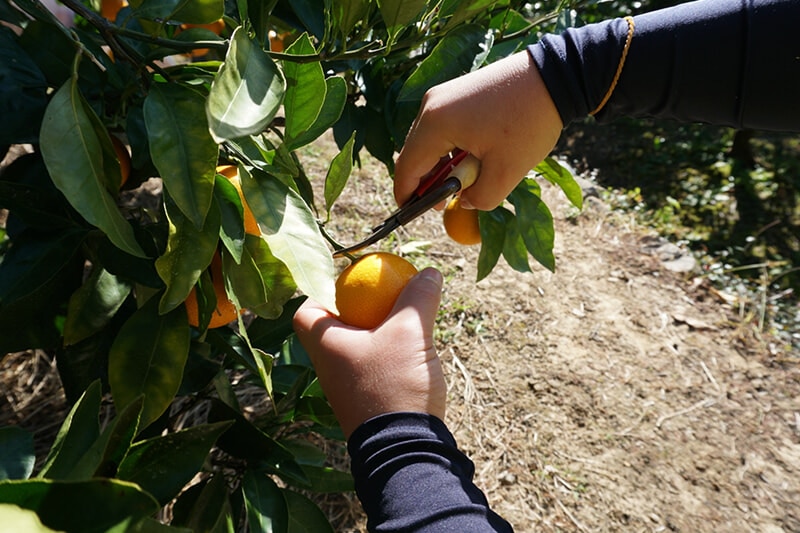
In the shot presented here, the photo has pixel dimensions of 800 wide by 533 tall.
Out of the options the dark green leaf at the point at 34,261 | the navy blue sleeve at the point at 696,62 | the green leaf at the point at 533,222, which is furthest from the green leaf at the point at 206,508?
the navy blue sleeve at the point at 696,62

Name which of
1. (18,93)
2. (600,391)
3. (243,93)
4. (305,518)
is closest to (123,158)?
(18,93)

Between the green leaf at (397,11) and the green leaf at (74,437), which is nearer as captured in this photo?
the green leaf at (74,437)

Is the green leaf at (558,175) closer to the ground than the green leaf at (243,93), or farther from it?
closer to the ground

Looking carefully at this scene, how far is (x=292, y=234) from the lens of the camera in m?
0.56

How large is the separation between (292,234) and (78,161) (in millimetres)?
185

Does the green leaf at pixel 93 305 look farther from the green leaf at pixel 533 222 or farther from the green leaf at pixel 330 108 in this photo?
the green leaf at pixel 533 222

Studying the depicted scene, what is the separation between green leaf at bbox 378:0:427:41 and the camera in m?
0.60

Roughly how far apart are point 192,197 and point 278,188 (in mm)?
93

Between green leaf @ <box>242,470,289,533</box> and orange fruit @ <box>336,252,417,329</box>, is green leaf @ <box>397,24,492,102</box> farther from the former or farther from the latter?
green leaf @ <box>242,470,289,533</box>

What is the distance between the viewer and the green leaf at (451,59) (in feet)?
2.56

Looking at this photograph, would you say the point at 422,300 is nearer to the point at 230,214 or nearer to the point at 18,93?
the point at 230,214

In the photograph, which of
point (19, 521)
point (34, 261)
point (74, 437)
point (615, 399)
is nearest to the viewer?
point (19, 521)

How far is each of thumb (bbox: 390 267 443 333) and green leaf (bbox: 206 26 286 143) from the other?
1.02 ft

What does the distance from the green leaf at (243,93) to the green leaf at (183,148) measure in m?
0.06
